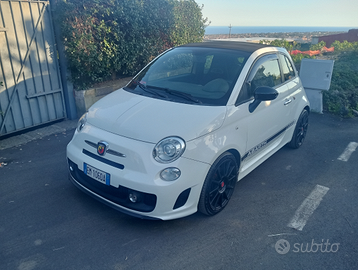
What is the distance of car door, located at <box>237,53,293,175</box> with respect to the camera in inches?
147

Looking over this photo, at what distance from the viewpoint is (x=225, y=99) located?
3.46 metres

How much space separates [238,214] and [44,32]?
498 centimetres

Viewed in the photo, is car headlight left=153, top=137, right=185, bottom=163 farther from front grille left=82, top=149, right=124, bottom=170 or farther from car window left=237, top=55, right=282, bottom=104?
car window left=237, top=55, right=282, bottom=104

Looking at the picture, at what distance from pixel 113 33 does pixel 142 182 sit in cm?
475

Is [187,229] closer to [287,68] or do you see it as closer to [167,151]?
[167,151]

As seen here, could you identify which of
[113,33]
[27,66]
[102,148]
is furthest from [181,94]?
[113,33]

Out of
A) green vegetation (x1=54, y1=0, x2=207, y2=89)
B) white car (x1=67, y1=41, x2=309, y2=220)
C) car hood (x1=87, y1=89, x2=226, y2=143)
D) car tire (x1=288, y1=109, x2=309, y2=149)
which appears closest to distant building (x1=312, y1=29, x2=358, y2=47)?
green vegetation (x1=54, y1=0, x2=207, y2=89)

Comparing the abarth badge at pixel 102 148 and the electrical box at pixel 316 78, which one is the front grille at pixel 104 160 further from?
the electrical box at pixel 316 78

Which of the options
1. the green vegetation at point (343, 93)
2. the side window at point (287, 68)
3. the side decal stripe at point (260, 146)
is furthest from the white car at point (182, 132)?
the green vegetation at point (343, 93)

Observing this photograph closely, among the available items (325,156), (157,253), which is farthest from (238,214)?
(325,156)

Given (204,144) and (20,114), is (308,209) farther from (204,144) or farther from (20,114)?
(20,114)

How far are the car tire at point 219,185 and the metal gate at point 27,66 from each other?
4.15 m

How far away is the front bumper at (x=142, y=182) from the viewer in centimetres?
285

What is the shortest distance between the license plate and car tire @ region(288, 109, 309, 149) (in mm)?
3548
